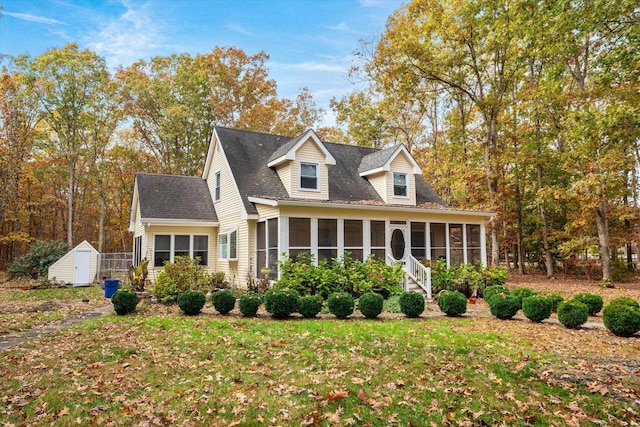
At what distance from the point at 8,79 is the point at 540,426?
1299 inches

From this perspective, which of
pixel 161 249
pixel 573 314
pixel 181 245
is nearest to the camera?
pixel 573 314

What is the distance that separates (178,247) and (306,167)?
22.5 feet

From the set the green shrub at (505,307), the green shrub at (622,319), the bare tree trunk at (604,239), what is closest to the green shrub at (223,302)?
the green shrub at (505,307)

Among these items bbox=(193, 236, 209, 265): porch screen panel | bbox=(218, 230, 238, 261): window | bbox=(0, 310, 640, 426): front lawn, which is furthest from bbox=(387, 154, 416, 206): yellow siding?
bbox=(0, 310, 640, 426): front lawn

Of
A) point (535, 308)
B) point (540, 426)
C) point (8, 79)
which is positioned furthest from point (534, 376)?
point (8, 79)

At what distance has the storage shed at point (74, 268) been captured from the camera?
61.3 feet

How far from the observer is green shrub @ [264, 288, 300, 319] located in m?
9.65

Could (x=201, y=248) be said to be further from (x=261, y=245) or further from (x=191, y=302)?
(x=191, y=302)

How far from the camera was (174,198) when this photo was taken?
18781mm

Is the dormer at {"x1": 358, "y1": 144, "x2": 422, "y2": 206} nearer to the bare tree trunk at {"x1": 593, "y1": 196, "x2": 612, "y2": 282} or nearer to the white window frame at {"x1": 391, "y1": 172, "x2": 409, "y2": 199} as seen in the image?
the white window frame at {"x1": 391, "y1": 172, "x2": 409, "y2": 199}

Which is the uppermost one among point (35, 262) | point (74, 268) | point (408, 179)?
point (408, 179)

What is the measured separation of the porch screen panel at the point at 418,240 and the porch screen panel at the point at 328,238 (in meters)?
3.71

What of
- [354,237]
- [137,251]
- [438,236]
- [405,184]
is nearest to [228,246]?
[137,251]

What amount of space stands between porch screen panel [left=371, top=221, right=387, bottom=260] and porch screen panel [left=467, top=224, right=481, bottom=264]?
438 cm
